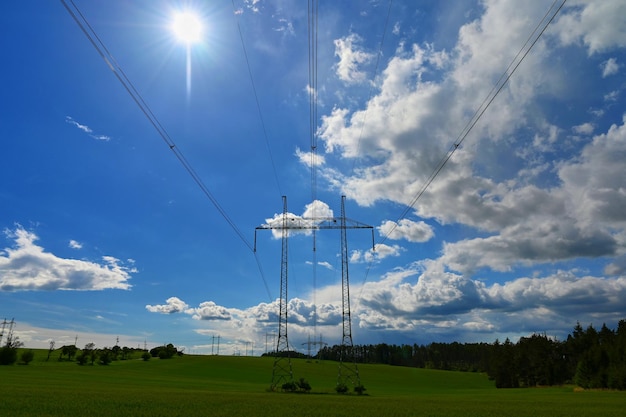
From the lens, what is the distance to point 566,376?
161625mm

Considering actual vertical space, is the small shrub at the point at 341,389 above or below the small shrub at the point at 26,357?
below

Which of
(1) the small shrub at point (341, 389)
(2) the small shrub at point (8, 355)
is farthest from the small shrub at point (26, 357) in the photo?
(1) the small shrub at point (341, 389)

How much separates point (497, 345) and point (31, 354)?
618 ft

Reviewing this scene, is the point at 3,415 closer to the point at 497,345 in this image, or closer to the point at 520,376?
the point at 520,376

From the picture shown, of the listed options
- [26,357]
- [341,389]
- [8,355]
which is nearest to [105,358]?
[26,357]

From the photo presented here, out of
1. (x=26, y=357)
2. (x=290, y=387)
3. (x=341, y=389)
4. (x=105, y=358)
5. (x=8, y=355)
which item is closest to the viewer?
(x=290, y=387)

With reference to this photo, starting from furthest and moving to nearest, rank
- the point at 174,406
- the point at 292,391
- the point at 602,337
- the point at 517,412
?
the point at 602,337 < the point at 292,391 < the point at 517,412 < the point at 174,406

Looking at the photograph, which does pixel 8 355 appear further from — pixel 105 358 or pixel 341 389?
pixel 341 389

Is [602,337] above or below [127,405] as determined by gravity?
above

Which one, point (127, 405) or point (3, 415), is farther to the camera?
point (127, 405)

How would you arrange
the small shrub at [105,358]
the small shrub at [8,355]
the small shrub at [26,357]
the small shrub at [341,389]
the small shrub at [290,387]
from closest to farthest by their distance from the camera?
1. the small shrub at [290,387]
2. the small shrub at [341,389]
3. the small shrub at [8,355]
4. the small shrub at [26,357]
5. the small shrub at [105,358]

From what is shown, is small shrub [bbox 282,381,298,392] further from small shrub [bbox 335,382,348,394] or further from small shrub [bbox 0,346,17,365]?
small shrub [bbox 0,346,17,365]

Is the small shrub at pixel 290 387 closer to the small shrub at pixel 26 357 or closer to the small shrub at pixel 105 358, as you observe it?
the small shrub at pixel 26 357

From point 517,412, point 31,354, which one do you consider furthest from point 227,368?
point 517,412
